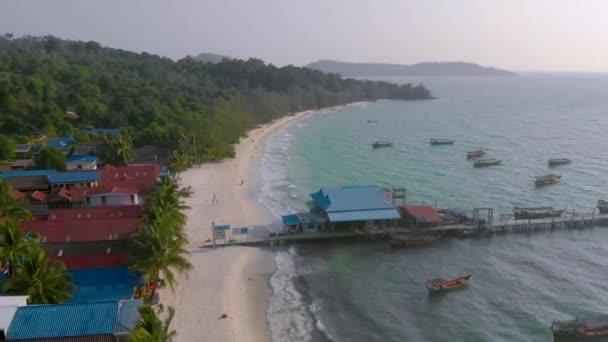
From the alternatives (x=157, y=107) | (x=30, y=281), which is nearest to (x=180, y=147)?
(x=157, y=107)

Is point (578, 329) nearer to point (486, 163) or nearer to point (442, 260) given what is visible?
point (442, 260)

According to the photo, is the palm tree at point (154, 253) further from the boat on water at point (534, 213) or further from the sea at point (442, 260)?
the boat on water at point (534, 213)

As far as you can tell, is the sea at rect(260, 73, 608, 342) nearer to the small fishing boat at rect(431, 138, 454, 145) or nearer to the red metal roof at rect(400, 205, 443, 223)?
the red metal roof at rect(400, 205, 443, 223)

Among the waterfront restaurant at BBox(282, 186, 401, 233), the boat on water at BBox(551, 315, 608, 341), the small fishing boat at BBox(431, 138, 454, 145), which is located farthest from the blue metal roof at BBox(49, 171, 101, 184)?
the small fishing boat at BBox(431, 138, 454, 145)

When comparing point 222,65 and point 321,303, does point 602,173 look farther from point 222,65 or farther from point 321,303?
point 222,65

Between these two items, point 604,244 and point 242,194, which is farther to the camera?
point 242,194

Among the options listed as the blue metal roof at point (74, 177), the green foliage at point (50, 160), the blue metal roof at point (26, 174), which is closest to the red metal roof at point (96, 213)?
the blue metal roof at point (74, 177)
